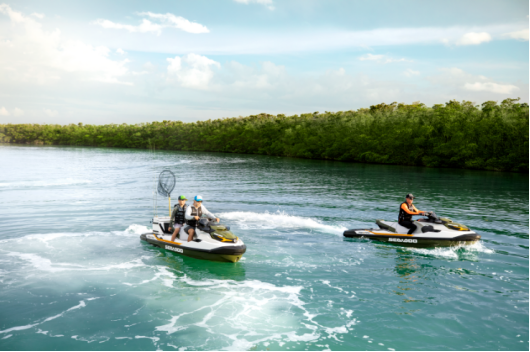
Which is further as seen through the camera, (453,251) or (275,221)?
(275,221)

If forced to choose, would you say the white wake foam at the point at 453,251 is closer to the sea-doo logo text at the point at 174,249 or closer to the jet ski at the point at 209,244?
the jet ski at the point at 209,244

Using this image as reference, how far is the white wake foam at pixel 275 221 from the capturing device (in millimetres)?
21375

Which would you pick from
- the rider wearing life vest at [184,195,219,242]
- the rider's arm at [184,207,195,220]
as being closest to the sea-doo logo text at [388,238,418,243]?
the rider wearing life vest at [184,195,219,242]

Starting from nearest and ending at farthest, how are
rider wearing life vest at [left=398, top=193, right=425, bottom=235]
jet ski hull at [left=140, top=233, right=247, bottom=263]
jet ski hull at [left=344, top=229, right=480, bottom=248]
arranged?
jet ski hull at [left=140, top=233, right=247, bottom=263]
jet ski hull at [left=344, top=229, right=480, bottom=248]
rider wearing life vest at [left=398, top=193, right=425, bottom=235]

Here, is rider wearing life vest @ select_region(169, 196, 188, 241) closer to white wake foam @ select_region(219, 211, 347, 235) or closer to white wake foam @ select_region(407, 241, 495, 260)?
white wake foam @ select_region(219, 211, 347, 235)

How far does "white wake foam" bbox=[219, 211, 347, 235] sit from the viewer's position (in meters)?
21.4

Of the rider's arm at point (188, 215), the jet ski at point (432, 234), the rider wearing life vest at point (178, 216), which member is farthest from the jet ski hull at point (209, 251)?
the jet ski at point (432, 234)

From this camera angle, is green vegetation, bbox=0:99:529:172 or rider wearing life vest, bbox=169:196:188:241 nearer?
rider wearing life vest, bbox=169:196:188:241

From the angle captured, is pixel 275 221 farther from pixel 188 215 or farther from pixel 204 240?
pixel 188 215

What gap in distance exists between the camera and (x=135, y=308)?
11484 mm

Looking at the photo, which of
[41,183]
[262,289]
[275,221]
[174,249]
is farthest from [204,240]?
[41,183]

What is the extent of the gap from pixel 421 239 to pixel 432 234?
1.69ft

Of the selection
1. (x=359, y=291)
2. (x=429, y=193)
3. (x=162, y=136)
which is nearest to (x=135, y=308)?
(x=359, y=291)

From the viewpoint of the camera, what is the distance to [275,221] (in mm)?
22812
